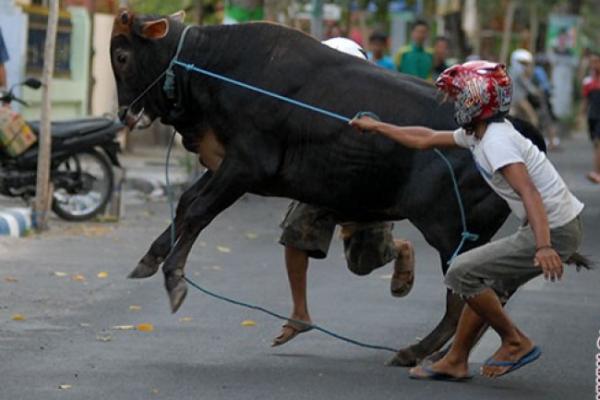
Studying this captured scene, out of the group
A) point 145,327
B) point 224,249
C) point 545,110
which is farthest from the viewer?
point 545,110

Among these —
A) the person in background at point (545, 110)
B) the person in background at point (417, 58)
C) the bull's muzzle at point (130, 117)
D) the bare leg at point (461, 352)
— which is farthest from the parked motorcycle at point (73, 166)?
the person in background at point (545, 110)

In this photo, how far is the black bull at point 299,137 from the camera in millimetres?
8305

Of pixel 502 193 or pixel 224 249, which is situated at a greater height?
pixel 502 193

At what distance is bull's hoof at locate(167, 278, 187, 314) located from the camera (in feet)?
26.8

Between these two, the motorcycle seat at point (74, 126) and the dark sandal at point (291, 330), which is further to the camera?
the motorcycle seat at point (74, 126)

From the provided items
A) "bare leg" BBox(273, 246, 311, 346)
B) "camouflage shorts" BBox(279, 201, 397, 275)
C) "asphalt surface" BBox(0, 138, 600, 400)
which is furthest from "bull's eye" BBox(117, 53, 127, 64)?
"asphalt surface" BBox(0, 138, 600, 400)

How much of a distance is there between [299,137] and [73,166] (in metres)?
7.51

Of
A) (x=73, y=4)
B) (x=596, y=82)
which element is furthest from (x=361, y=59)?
(x=73, y=4)

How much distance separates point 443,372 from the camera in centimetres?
793

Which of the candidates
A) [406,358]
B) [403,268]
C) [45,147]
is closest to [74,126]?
[45,147]

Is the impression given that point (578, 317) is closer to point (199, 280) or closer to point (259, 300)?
point (259, 300)

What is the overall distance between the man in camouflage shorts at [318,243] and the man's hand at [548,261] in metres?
1.87

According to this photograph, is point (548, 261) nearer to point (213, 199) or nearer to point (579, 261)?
point (579, 261)

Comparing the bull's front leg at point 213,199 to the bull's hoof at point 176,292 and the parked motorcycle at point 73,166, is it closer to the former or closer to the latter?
the bull's hoof at point 176,292
